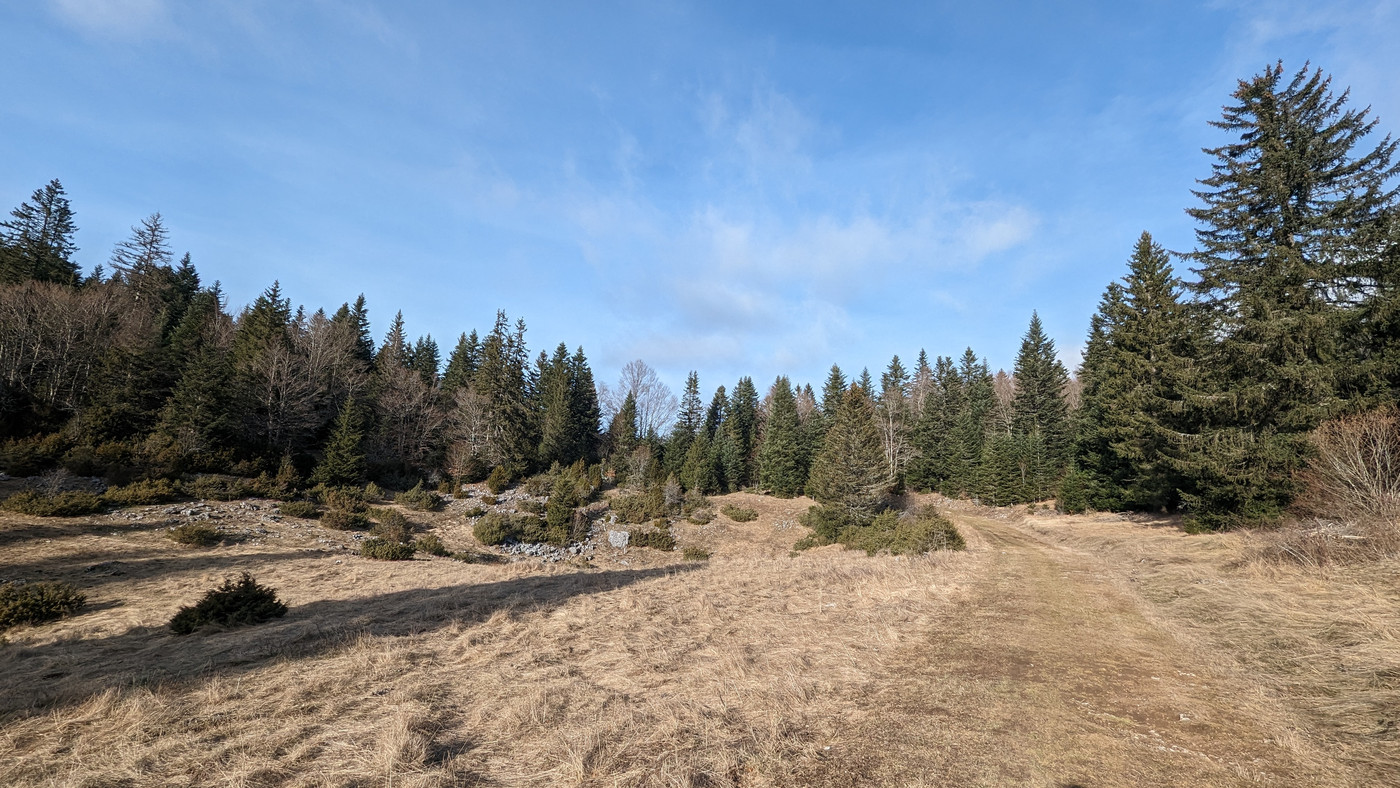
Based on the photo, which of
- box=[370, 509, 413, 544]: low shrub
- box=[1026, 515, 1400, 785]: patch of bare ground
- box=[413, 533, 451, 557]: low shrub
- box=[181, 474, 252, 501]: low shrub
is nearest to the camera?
box=[1026, 515, 1400, 785]: patch of bare ground

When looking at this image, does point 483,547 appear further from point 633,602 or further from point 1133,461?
point 1133,461

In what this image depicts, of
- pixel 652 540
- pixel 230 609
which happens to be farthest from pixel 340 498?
pixel 230 609

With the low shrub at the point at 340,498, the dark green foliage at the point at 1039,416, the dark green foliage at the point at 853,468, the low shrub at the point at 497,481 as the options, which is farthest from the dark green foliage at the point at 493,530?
the dark green foliage at the point at 1039,416

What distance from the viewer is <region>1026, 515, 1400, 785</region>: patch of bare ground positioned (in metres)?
4.31

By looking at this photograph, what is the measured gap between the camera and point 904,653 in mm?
7352

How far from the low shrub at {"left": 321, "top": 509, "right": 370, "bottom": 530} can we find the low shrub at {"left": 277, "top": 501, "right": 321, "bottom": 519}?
52 centimetres

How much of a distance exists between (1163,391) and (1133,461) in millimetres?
5024

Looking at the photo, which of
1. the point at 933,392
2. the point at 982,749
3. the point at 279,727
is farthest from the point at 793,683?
the point at 933,392

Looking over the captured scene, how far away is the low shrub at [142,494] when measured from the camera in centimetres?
1977

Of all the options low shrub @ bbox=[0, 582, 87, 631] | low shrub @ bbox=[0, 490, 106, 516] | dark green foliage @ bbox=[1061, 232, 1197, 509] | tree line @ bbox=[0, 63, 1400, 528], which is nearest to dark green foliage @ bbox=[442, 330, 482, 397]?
tree line @ bbox=[0, 63, 1400, 528]

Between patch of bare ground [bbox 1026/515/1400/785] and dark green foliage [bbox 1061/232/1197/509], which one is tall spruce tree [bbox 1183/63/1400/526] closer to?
dark green foliage [bbox 1061/232/1197/509]

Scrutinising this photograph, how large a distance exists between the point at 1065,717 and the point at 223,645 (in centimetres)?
1103

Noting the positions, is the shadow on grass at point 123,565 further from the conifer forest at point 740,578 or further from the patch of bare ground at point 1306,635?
the patch of bare ground at point 1306,635

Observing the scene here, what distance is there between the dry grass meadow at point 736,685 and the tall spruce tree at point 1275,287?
8023 millimetres
